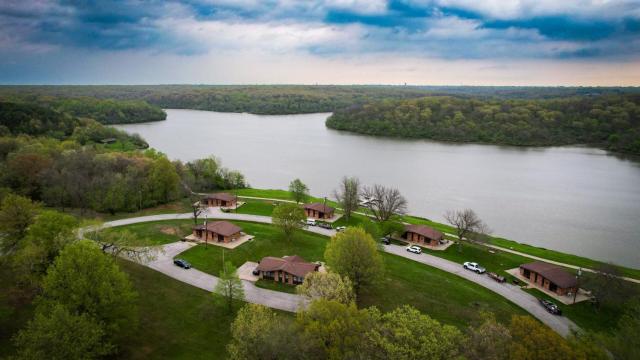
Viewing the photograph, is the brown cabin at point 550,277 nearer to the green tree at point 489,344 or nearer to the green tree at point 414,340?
the green tree at point 489,344

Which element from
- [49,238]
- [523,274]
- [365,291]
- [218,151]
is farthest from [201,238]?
[218,151]

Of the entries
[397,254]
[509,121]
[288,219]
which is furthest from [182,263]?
[509,121]

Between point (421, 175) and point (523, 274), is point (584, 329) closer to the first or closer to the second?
point (523, 274)

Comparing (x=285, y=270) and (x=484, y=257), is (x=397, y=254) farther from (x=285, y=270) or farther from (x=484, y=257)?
(x=285, y=270)

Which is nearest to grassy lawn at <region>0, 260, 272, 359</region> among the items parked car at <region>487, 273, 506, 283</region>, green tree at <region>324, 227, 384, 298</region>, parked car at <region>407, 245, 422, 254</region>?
green tree at <region>324, 227, 384, 298</region>

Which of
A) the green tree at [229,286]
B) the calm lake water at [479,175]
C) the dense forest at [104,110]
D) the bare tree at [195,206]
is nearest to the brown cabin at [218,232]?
the bare tree at [195,206]

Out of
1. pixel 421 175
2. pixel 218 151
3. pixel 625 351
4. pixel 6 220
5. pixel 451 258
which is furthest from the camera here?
pixel 218 151
